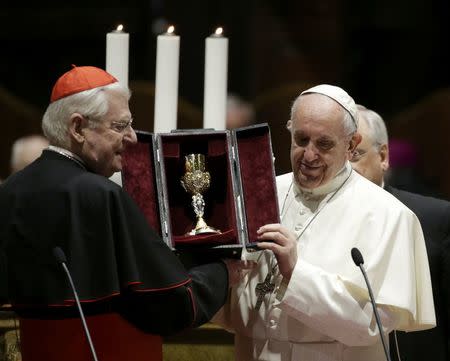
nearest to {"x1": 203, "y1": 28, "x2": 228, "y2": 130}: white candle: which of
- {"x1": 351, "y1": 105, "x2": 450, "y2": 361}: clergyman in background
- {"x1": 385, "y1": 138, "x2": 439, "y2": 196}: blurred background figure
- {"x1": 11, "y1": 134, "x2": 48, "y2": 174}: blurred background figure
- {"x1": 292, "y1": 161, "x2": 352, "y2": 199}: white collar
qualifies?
{"x1": 292, "y1": 161, "x2": 352, "y2": 199}: white collar

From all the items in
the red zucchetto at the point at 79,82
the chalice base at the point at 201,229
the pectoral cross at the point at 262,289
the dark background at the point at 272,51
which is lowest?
the pectoral cross at the point at 262,289

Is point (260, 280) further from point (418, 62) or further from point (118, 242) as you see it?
point (418, 62)

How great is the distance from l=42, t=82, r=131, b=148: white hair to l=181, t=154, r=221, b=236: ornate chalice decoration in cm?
44

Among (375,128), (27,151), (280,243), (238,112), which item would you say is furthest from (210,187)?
(238,112)

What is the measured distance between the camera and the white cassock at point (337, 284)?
416cm

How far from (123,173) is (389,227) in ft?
3.20

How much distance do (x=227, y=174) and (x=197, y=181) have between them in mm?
129

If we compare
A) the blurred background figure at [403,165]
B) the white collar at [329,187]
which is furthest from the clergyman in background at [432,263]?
the blurred background figure at [403,165]

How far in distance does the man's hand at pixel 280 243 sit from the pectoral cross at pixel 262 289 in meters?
0.19

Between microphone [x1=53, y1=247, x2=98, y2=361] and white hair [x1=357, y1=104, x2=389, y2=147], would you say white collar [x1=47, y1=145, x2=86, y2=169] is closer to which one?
microphone [x1=53, y1=247, x2=98, y2=361]

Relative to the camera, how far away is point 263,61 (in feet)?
30.0

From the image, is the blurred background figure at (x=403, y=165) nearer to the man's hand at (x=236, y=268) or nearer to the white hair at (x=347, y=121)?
the white hair at (x=347, y=121)

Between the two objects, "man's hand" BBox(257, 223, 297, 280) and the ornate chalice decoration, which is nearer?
"man's hand" BBox(257, 223, 297, 280)

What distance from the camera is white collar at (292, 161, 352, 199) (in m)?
4.47
